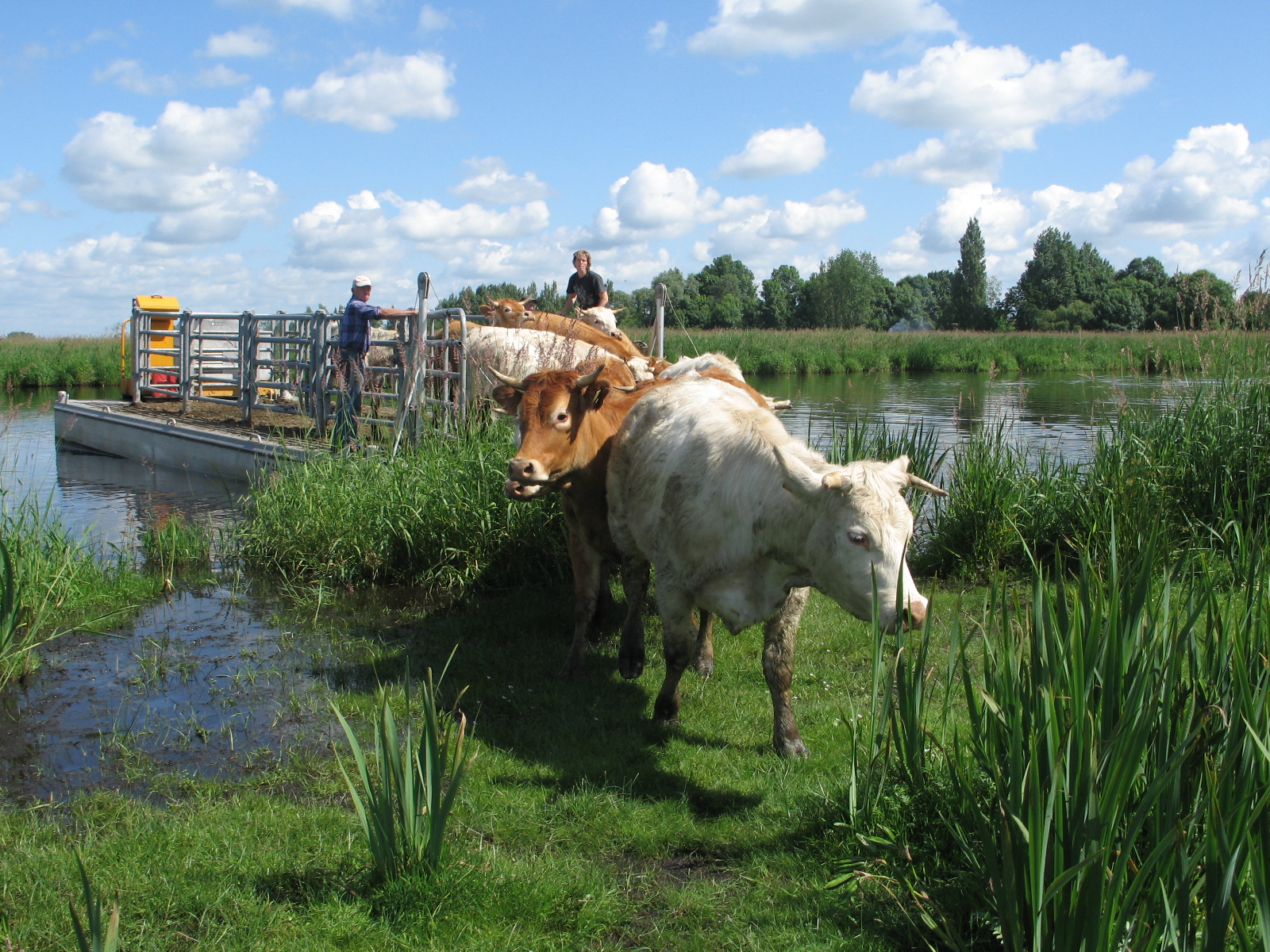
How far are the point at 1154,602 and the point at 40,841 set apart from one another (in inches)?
162

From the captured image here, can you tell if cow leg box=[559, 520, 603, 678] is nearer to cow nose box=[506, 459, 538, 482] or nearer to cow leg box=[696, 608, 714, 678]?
cow leg box=[696, 608, 714, 678]

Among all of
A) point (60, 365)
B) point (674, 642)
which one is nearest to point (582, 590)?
point (674, 642)

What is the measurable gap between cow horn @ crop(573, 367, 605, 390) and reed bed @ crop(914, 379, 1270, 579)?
3637mm

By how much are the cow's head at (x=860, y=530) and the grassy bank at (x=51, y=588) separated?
12.9 feet

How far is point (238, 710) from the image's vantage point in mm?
4988

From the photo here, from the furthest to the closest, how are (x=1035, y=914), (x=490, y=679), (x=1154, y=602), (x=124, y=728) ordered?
(x=490, y=679), (x=124, y=728), (x=1154, y=602), (x=1035, y=914)

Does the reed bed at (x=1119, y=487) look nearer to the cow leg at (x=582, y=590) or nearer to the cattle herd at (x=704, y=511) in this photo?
the cattle herd at (x=704, y=511)

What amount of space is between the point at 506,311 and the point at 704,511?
272 inches

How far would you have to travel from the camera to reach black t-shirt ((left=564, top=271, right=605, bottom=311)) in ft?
35.7

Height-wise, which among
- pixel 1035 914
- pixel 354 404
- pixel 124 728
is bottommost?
pixel 124 728

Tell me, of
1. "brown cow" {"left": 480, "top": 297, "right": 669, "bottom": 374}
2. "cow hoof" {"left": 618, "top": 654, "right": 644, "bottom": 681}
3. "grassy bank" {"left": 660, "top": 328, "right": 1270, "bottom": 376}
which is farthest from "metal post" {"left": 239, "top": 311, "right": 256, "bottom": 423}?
"grassy bank" {"left": 660, "top": 328, "right": 1270, "bottom": 376}

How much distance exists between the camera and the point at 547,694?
17.1 feet

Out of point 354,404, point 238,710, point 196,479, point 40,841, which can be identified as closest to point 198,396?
point 196,479

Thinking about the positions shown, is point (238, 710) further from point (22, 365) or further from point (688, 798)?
point (22, 365)
